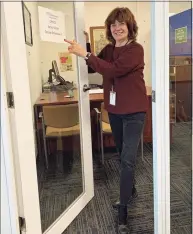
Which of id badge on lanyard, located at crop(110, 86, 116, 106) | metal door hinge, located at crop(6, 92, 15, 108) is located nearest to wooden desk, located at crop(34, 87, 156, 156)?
id badge on lanyard, located at crop(110, 86, 116, 106)

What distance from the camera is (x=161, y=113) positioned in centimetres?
137

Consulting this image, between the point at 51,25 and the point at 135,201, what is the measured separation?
60.1 inches

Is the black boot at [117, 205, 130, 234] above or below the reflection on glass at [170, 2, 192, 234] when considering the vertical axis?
below

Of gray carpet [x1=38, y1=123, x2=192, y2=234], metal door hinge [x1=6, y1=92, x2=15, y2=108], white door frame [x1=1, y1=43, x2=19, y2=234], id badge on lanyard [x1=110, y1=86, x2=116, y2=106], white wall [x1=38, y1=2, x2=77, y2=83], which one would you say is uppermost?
white wall [x1=38, y1=2, x2=77, y2=83]

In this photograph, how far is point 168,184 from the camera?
146cm

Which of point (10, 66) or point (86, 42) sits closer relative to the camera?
point (10, 66)

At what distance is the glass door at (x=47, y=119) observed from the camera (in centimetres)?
131

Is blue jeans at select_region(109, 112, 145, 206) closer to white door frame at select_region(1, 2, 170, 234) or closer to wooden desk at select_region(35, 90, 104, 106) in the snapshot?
white door frame at select_region(1, 2, 170, 234)

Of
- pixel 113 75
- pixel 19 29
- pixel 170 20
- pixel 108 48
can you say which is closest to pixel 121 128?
pixel 113 75

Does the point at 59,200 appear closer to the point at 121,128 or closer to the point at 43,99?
the point at 121,128

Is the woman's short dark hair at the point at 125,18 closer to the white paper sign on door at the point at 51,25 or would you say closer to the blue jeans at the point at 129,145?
the white paper sign on door at the point at 51,25

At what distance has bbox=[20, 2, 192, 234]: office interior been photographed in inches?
62.2

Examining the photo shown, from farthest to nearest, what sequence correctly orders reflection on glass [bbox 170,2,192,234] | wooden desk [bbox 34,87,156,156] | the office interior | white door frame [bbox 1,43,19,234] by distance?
1. wooden desk [bbox 34,87,156,156]
2. the office interior
3. reflection on glass [bbox 170,2,192,234]
4. white door frame [bbox 1,43,19,234]

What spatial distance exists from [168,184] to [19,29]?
112 centimetres
